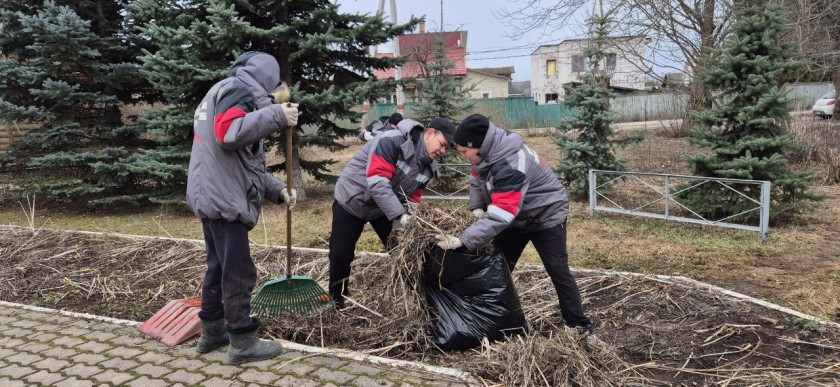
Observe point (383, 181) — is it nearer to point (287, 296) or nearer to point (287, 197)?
point (287, 197)

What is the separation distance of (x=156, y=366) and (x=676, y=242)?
17.0 feet

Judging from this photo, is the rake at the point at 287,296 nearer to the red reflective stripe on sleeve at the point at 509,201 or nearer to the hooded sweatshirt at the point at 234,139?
the hooded sweatshirt at the point at 234,139

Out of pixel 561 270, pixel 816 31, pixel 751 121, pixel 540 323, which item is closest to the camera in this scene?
pixel 561 270

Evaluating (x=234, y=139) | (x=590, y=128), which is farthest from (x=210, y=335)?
(x=590, y=128)

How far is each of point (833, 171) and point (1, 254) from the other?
1221 centimetres

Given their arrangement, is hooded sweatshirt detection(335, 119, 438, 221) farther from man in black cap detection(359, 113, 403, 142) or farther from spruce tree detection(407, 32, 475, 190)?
spruce tree detection(407, 32, 475, 190)

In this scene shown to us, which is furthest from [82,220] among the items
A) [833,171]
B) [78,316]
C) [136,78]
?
[833,171]

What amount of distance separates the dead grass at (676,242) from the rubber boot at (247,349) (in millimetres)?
1799

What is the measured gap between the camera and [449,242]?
3086 mm

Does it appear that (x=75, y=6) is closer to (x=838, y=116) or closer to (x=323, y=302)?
(x=323, y=302)

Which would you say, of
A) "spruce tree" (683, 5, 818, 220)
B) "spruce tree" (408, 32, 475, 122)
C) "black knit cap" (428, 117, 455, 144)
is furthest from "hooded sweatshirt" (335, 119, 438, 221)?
"spruce tree" (408, 32, 475, 122)

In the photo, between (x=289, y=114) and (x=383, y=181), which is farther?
(x=383, y=181)

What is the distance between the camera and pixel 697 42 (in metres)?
13.1

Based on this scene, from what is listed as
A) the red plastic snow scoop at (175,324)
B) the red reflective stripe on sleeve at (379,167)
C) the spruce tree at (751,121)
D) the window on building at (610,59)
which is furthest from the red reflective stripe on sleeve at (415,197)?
the window on building at (610,59)
